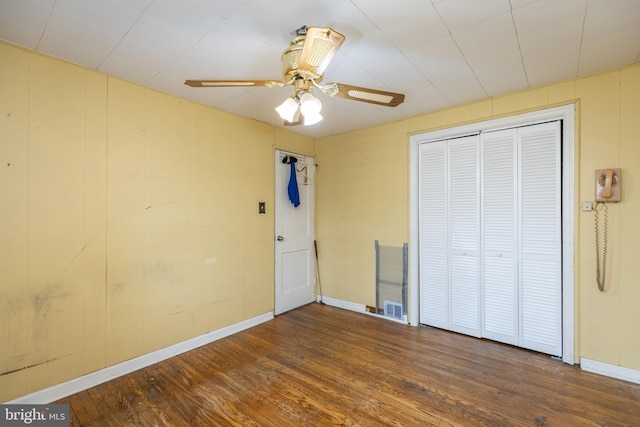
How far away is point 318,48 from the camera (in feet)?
4.65

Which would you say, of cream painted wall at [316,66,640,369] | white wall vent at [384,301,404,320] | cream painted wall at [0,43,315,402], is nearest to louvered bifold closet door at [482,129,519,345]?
cream painted wall at [316,66,640,369]

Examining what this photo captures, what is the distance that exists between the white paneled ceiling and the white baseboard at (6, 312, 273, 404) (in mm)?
2354

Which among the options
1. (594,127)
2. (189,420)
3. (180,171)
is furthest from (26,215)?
(594,127)

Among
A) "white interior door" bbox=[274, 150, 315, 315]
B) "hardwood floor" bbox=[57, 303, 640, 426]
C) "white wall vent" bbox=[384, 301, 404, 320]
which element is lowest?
"hardwood floor" bbox=[57, 303, 640, 426]

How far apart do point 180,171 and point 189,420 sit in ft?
6.66

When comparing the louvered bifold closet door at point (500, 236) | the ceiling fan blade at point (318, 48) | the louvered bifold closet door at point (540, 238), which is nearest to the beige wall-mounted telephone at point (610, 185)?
the louvered bifold closet door at point (540, 238)

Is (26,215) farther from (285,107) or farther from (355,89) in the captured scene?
(355,89)

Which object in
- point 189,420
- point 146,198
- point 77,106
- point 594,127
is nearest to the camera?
point 189,420

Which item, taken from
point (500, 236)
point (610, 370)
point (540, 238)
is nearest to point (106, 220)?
point (500, 236)

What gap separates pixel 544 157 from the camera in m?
2.62

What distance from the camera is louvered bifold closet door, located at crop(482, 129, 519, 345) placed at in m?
2.78

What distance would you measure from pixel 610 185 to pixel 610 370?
4.83 ft

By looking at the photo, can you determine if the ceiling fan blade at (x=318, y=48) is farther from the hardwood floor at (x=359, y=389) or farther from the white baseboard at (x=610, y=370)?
the white baseboard at (x=610, y=370)

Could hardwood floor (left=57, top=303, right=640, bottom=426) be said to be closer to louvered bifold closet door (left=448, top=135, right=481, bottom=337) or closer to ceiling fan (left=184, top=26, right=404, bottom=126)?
louvered bifold closet door (left=448, top=135, right=481, bottom=337)
